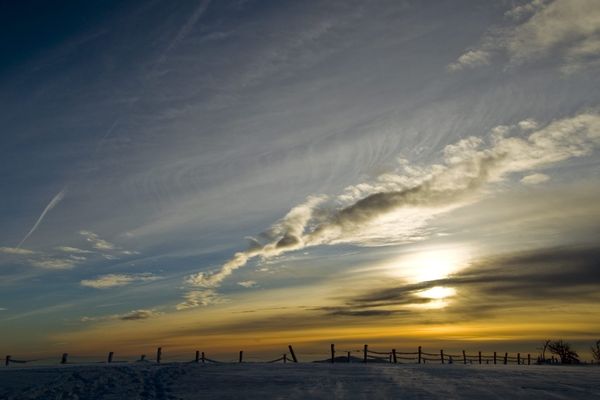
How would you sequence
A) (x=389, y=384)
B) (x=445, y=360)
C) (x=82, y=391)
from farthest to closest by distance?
→ 1. (x=445, y=360)
2. (x=389, y=384)
3. (x=82, y=391)

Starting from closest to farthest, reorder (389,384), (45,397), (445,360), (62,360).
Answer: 1. (45,397)
2. (389,384)
3. (62,360)
4. (445,360)

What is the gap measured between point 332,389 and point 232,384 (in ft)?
15.4

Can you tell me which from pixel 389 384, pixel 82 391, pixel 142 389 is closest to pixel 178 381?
pixel 142 389

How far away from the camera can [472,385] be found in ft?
65.7

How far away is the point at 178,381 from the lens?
68.5 feet

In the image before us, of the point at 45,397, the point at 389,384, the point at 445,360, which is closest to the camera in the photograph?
the point at 45,397

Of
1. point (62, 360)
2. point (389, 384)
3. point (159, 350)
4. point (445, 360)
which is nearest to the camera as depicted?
point (389, 384)

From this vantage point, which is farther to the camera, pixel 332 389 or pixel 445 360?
pixel 445 360

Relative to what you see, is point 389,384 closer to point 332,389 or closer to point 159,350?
point 332,389

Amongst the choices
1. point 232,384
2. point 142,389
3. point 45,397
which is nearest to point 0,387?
point 45,397

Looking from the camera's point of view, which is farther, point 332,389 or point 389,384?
point 389,384

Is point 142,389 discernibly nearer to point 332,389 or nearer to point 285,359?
point 332,389

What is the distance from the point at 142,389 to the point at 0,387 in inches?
240

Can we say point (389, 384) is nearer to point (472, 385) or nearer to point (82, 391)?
→ point (472, 385)
